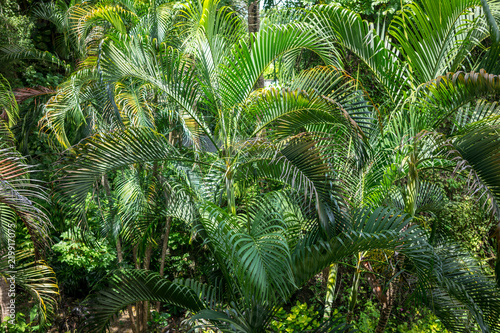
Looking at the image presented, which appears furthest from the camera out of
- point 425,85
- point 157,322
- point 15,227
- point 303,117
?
point 157,322

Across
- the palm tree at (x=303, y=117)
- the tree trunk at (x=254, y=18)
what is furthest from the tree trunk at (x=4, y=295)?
the tree trunk at (x=254, y=18)

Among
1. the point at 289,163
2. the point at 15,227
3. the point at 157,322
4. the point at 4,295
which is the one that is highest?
the point at 289,163

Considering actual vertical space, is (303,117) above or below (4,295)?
above

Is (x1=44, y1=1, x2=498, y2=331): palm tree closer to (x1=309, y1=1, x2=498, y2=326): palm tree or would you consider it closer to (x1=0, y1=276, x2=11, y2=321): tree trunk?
(x1=309, y1=1, x2=498, y2=326): palm tree

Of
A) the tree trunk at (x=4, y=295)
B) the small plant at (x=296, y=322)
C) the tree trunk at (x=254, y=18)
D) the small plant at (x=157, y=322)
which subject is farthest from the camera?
the small plant at (x=157, y=322)

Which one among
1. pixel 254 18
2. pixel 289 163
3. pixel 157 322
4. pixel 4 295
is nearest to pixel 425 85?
pixel 289 163

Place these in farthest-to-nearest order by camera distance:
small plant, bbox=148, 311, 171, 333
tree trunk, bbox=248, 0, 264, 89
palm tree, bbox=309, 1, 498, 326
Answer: small plant, bbox=148, 311, 171, 333 < tree trunk, bbox=248, 0, 264, 89 < palm tree, bbox=309, 1, 498, 326

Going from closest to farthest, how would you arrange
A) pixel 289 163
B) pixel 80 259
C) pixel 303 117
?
pixel 289 163 → pixel 303 117 → pixel 80 259

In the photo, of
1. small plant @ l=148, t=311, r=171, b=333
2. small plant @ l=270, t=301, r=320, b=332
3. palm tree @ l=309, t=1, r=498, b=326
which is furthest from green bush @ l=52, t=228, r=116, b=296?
palm tree @ l=309, t=1, r=498, b=326

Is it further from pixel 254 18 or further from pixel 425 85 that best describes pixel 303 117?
pixel 254 18

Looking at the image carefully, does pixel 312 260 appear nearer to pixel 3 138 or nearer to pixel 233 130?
pixel 233 130

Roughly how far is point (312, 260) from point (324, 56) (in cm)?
191

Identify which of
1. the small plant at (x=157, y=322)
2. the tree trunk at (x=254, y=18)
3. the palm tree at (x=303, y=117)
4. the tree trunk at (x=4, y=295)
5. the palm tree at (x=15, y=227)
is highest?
the tree trunk at (x=254, y=18)

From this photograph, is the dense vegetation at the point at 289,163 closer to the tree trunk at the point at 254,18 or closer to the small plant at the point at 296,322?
the small plant at the point at 296,322
